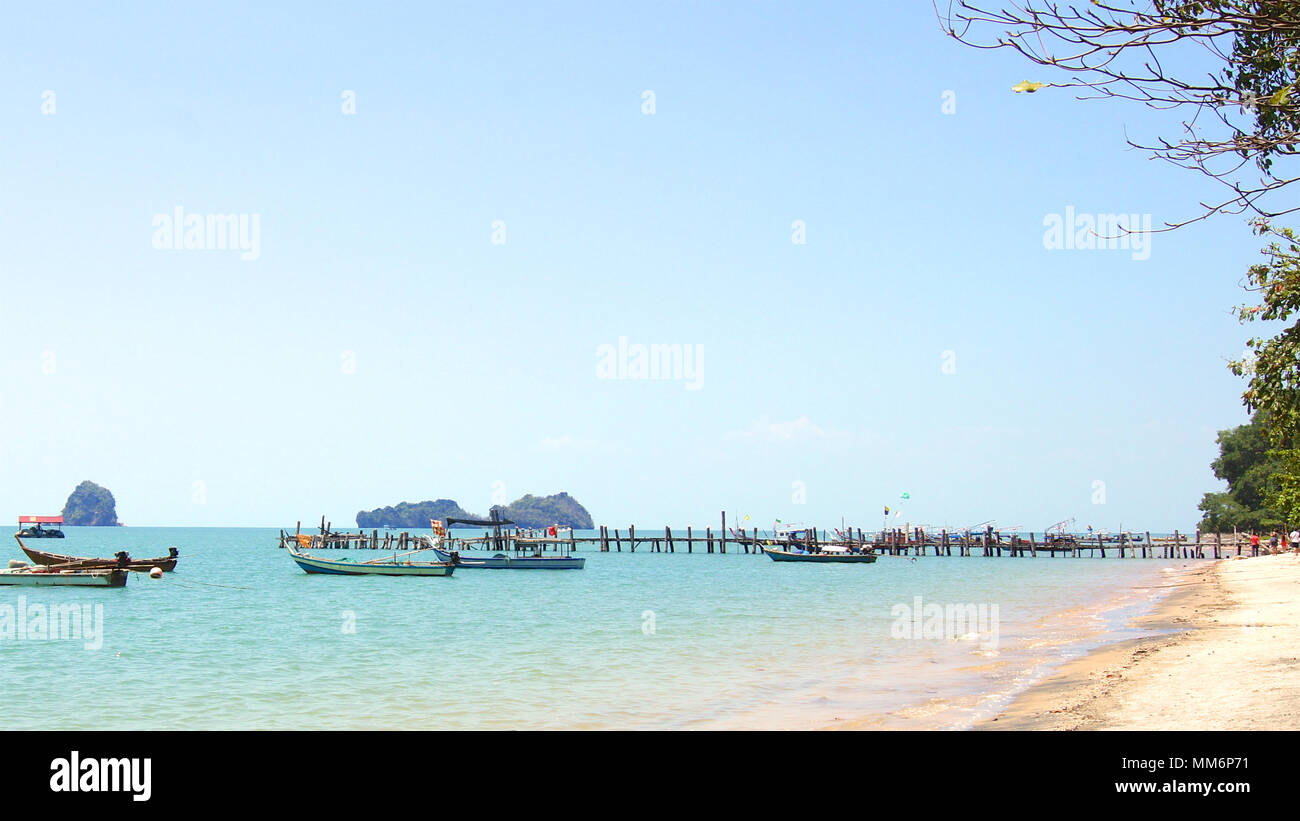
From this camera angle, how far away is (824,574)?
7225cm

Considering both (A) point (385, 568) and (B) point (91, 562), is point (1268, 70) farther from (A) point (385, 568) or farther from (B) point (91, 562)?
(A) point (385, 568)

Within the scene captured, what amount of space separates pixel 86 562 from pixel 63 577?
5.15 ft

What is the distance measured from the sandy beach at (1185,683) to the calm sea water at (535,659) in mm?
1102

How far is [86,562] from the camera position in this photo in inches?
1924

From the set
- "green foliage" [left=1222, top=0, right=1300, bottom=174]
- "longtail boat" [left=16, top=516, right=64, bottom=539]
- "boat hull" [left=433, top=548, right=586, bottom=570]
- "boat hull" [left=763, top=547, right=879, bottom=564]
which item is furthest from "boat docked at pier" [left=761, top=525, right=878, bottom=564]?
"longtail boat" [left=16, top=516, right=64, bottom=539]

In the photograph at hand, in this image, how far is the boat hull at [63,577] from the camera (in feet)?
154

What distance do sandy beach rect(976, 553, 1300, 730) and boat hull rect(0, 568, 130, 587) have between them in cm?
4282

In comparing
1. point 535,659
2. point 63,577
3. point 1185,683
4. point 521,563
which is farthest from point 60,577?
point 1185,683

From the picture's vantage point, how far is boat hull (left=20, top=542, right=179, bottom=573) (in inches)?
1886

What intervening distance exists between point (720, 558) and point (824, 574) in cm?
3176

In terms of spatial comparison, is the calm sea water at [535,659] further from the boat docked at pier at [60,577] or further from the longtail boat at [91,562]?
the longtail boat at [91,562]
